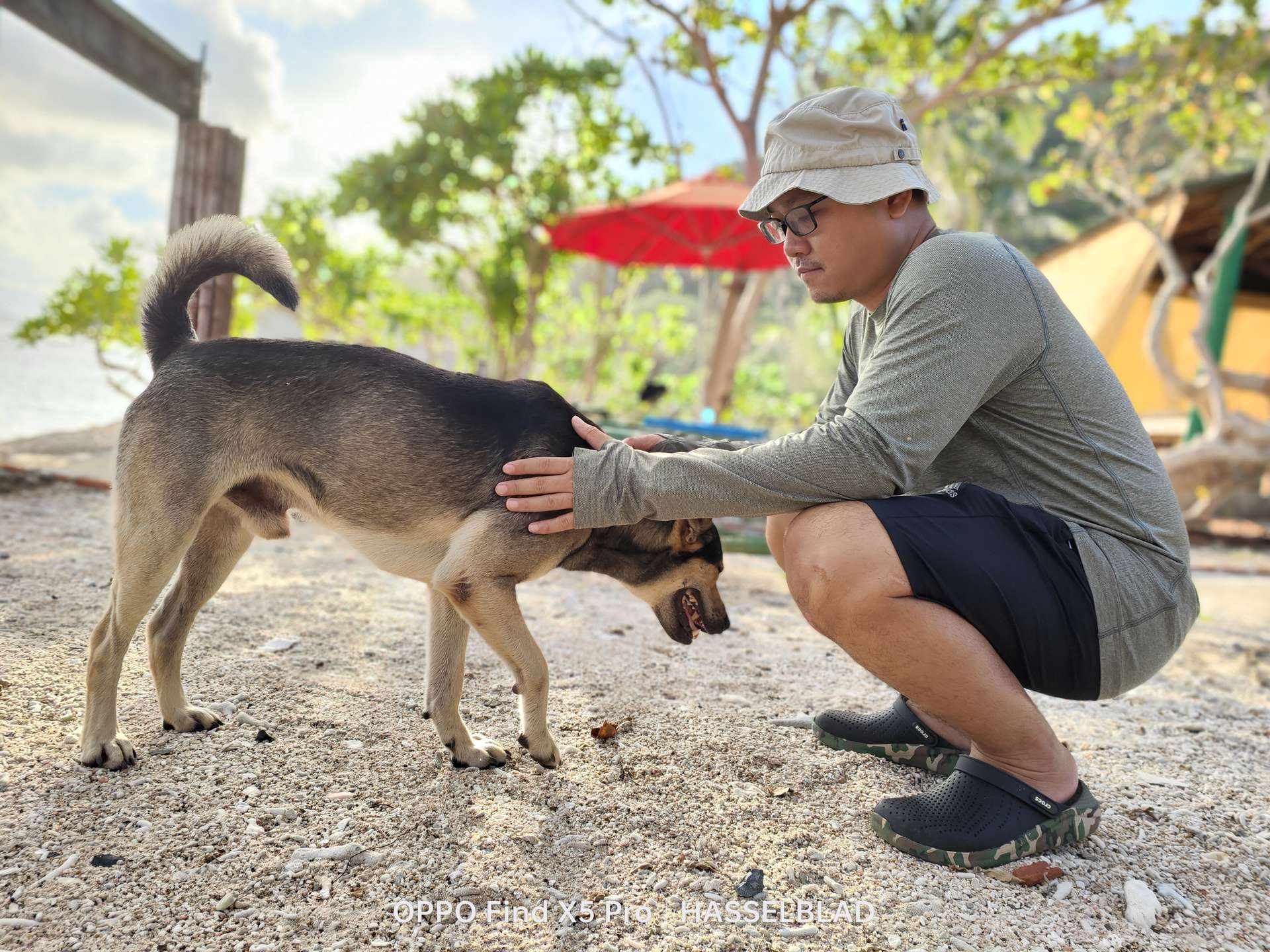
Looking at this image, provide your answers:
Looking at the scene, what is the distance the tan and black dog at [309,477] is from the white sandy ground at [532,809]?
0.26 m

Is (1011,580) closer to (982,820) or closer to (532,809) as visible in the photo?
(982,820)

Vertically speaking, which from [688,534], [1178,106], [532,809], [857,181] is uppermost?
[1178,106]

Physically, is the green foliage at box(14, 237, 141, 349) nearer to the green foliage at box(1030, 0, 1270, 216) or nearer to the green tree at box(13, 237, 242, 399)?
the green tree at box(13, 237, 242, 399)

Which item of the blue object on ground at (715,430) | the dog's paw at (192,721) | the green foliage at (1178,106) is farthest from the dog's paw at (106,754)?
the green foliage at (1178,106)

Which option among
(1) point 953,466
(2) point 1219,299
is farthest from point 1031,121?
(1) point 953,466

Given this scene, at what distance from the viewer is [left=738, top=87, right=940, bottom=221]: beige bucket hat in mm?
2373

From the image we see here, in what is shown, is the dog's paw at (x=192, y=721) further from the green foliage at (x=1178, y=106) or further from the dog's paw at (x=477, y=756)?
the green foliage at (x=1178, y=106)

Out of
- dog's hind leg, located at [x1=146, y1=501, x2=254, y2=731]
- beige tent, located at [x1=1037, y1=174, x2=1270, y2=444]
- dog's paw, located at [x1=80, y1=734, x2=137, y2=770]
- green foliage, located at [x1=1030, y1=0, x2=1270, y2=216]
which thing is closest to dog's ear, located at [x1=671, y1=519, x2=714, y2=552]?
dog's hind leg, located at [x1=146, y1=501, x2=254, y2=731]

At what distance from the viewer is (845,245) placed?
2504mm

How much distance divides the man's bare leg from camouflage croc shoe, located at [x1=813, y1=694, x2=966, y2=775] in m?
0.52

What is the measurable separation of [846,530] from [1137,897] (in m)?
1.13

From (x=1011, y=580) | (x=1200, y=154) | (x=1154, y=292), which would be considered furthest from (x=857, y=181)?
(x=1154, y=292)

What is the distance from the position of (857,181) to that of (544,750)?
1.90 m

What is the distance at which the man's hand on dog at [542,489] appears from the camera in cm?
253
